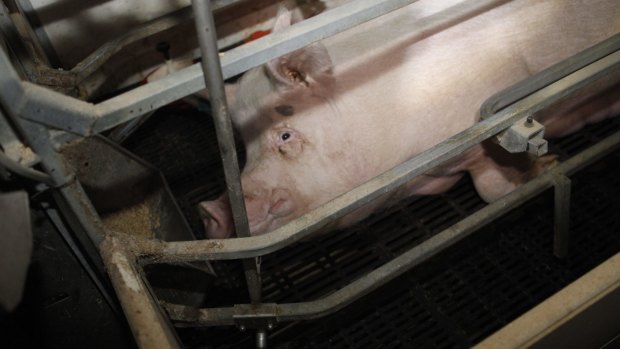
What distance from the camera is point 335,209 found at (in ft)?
4.63

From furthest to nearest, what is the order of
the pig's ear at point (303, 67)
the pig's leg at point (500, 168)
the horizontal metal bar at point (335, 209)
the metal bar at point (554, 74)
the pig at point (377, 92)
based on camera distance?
the pig's leg at point (500, 168) < the pig at point (377, 92) < the pig's ear at point (303, 67) < the metal bar at point (554, 74) < the horizontal metal bar at point (335, 209)

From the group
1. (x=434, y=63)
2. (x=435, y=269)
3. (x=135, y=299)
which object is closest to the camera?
(x=135, y=299)

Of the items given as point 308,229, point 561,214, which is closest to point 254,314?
point 308,229

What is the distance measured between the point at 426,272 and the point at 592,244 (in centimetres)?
71

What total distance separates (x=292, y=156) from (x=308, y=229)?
735 mm

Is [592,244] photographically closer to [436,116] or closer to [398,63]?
[436,116]

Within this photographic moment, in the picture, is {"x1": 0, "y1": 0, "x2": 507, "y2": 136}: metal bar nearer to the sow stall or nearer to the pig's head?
the sow stall

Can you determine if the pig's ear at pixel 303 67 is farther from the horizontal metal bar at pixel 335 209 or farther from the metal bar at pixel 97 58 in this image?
the horizontal metal bar at pixel 335 209

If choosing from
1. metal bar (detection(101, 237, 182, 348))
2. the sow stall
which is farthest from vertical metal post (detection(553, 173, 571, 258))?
metal bar (detection(101, 237, 182, 348))

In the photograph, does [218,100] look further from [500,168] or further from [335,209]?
[500,168]

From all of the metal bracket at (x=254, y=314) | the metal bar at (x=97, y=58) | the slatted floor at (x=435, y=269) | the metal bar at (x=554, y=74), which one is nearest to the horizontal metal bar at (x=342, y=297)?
the metal bracket at (x=254, y=314)

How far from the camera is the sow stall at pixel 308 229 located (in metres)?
1.14

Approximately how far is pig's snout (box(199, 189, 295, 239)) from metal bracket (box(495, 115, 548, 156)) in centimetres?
83

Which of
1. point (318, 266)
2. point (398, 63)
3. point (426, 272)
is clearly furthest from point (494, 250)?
point (398, 63)
